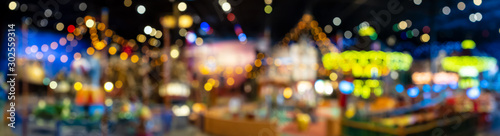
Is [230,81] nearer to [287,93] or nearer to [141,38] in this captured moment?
[287,93]

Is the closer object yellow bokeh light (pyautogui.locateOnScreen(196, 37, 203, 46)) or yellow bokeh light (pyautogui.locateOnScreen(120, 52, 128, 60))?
yellow bokeh light (pyautogui.locateOnScreen(120, 52, 128, 60))

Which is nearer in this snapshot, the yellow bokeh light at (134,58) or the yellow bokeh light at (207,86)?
the yellow bokeh light at (134,58)

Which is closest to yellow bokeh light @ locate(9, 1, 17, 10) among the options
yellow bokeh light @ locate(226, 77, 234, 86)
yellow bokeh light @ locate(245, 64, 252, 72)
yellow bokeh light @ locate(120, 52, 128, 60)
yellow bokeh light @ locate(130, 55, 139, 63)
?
yellow bokeh light @ locate(120, 52, 128, 60)

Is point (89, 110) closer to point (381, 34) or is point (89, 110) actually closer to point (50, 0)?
point (50, 0)

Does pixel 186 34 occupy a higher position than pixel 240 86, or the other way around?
pixel 186 34

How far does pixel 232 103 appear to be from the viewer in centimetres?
695

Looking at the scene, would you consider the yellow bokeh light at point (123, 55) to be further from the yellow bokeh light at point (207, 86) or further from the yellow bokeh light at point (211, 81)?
the yellow bokeh light at point (211, 81)

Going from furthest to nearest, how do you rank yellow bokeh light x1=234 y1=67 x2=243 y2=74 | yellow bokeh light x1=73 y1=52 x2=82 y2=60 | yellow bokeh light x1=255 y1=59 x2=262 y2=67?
1. yellow bokeh light x1=234 y1=67 x2=243 y2=74
2. yellow bokeh light x1=255 y1=59 x2=262 y2=67
3. yellow bokeh light x1=73 y1=52 x2=82 y2=60

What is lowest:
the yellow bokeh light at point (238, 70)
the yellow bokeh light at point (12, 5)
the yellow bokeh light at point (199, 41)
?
the yellow bokeh light at point (238, 70)

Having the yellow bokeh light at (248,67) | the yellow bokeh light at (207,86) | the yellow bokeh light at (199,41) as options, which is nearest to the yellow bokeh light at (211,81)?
the yellow bokeh light at (207,86)

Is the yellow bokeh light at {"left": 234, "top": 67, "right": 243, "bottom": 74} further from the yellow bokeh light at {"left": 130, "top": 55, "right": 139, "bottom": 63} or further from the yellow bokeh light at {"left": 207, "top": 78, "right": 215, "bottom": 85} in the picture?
the yellow bokeh light at {"left": 130, "top": 55, "right": 139, "bottom": 63}

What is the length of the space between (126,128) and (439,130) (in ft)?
15.1

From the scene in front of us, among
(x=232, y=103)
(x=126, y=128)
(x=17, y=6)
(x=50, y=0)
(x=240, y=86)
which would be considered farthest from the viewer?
(x=240, y=86)

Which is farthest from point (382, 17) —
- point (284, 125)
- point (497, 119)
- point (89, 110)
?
point (497, 119)
